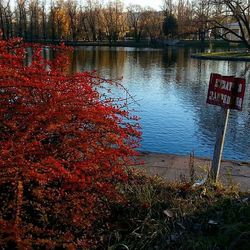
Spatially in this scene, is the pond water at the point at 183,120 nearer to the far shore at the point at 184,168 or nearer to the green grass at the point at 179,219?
the far shore at the point at 184,168

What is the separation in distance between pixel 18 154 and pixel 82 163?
0.66m

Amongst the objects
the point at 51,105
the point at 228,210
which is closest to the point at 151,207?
the point at 228,210

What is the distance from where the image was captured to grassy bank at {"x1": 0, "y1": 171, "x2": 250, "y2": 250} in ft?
13.0

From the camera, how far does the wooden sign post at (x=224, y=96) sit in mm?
5475

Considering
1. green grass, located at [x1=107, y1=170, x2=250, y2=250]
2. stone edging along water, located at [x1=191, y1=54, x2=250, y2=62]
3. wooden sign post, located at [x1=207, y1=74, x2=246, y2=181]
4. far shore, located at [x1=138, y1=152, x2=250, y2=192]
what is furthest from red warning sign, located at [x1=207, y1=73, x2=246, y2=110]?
stone edging along water, located at [x1=191, y1=54, x2=250, y2=62]

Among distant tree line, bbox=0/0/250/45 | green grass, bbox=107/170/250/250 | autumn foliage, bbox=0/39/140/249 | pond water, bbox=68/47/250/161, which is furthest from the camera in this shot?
distant tree line, bbox=0/0/250/45

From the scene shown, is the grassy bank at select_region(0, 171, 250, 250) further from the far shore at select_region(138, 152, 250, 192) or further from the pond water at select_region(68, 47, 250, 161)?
the pond water at select_region(68, 47, 250, 161)

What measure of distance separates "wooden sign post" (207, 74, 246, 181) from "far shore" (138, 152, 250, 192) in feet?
2.87

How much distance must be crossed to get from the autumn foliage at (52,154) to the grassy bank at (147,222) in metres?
0.03

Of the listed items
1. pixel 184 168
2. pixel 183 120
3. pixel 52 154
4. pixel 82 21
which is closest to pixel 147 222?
pixel 52 154

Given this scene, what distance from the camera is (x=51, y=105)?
4125mm

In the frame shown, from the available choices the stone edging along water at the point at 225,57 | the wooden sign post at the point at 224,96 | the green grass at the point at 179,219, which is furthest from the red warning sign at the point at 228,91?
the stone edging along water at the point at 225,57

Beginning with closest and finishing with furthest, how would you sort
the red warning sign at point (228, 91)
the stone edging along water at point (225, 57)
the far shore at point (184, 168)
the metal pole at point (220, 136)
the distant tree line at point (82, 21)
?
the red warning sign at point (228, 91)
the metal pole at point (220, 136)
the far shore at point (184, 168)
the stone edging along water at point (225, 57)
the distant tree line at point (82, 21)

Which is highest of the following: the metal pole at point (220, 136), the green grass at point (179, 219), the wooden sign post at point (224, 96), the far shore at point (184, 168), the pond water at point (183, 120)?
the wooden sign post at point (224, 96)
